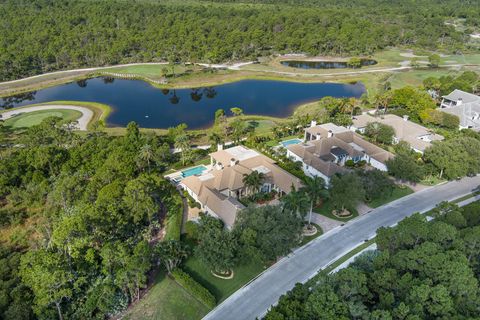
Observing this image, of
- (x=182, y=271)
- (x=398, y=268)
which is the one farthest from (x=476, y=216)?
(x=182, y=271)

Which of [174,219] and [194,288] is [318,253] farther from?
[174,219]

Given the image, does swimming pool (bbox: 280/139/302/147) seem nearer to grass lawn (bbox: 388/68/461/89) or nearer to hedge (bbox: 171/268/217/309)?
hedge (bbox: 171/268/217/309)

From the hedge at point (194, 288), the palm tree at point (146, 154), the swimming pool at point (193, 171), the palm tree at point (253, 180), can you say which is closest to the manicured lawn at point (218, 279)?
the hedge at point (194, 288)

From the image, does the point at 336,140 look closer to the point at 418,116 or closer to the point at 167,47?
the point at 418,116

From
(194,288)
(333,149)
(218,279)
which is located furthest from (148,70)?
(194,288)

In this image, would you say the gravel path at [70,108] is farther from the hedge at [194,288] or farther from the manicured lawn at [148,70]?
the hedge at [194,288]

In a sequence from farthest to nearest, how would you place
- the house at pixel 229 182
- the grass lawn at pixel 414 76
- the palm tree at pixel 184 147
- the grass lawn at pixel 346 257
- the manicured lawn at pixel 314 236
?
1. the grass lawn at pixel 414 76
2. the palm tree at pixel 184 147
3. the house at pixel 229 182
4. the manicured lawn at pixel 314 236
5. the grass lawn at pixel 346 257
